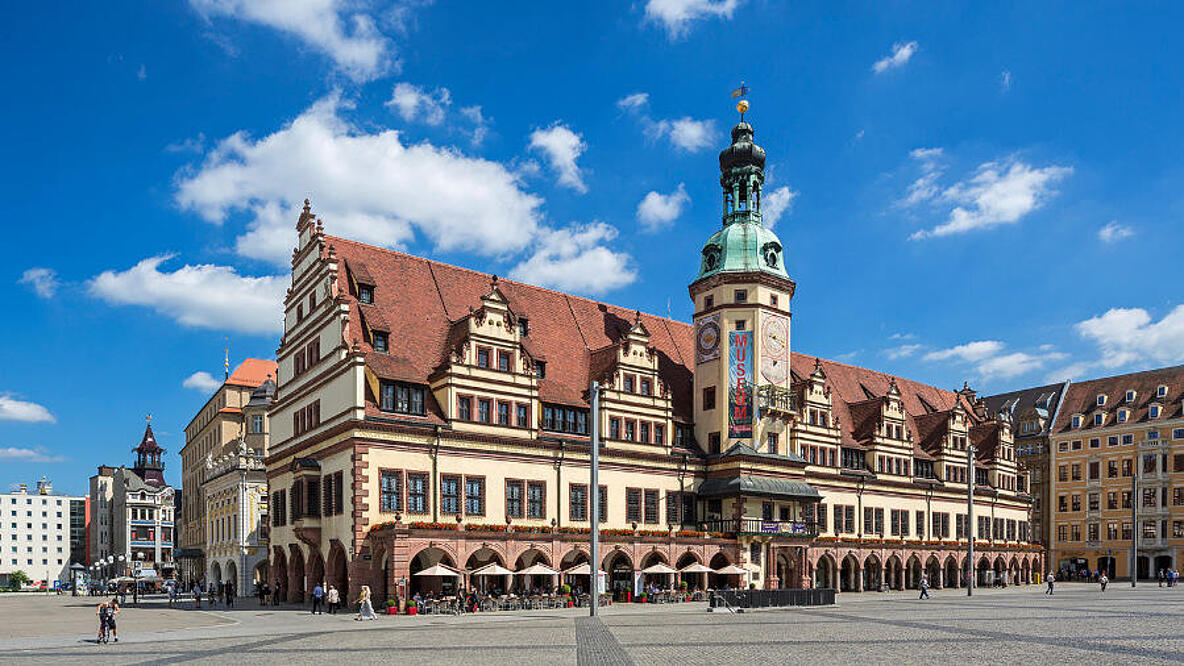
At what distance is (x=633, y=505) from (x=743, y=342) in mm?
14520

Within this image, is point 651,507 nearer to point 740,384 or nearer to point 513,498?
point 740,384

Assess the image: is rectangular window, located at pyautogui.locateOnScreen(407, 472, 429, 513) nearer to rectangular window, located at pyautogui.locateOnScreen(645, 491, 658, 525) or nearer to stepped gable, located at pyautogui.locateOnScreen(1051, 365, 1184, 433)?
rectangular window, located at pyautogui.locateOnScreen(645, 491, 658, 525)

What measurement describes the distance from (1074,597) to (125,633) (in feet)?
187

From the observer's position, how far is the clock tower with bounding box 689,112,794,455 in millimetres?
73375

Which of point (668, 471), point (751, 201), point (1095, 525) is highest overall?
point (751, 201)

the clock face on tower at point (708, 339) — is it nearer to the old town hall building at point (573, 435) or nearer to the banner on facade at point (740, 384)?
the old town hall building at point (573, 435)

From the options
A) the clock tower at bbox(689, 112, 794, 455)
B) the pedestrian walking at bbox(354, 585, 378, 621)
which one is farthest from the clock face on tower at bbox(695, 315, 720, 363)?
the pedestrian walking at bbox(354, 585, 378, 621)

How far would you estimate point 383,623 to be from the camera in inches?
1790

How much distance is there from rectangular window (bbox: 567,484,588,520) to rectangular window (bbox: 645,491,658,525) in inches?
207

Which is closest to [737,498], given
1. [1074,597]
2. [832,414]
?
[832,414]

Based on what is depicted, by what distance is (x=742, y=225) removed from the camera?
78000 millimetres

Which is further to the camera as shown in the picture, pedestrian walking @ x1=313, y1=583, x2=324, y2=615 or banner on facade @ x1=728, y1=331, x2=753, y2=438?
banner on facade @ x1=728, y1=331, x2=753, y2=438

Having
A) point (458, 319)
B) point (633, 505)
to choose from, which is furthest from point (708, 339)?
point (458, 319)

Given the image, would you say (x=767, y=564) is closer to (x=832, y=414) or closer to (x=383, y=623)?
(x=832, y=414)
